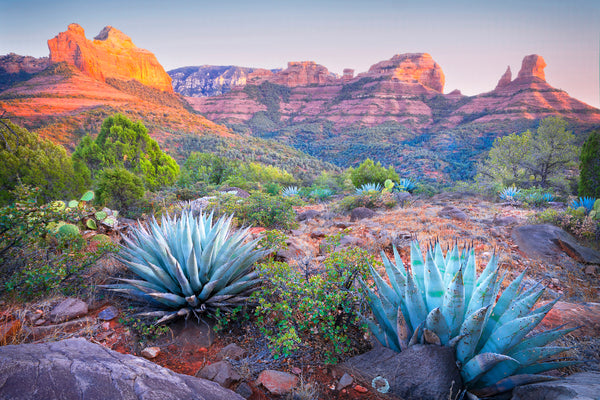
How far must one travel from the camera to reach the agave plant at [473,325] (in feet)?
5.40

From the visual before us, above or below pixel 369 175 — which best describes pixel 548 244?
below

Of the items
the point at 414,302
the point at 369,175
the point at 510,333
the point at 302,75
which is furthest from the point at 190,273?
the point at 302,75

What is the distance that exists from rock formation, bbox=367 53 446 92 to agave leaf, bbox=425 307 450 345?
313ft

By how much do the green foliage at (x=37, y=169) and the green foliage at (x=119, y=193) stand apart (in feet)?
5.23

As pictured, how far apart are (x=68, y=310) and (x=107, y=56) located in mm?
92692

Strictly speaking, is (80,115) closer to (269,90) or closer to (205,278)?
(205,278)

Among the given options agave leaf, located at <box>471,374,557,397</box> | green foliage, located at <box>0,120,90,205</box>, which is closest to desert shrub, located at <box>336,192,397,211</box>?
agave leaf, located at <box>471,374,557,397</box>

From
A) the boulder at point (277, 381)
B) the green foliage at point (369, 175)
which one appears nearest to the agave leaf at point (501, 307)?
the boulder at point (277, 381)

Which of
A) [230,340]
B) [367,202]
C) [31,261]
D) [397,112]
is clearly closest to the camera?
[230,340]

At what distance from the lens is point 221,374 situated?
193cm

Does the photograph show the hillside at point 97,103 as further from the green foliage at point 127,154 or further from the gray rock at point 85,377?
the gray rock at point 85,377

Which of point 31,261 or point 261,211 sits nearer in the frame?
point 31,261

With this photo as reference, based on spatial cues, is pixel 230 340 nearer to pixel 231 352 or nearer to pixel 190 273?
pixel 231 352

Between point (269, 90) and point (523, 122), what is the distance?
212 ft
